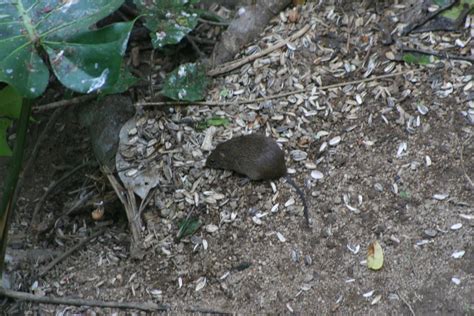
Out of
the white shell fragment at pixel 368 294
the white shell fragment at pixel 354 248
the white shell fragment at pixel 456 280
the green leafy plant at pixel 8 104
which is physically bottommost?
the white shell fragment at pixel 368 294

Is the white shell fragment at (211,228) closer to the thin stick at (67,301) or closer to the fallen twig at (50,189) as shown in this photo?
the thin stick at (67,301)

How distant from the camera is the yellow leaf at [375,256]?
282 cm

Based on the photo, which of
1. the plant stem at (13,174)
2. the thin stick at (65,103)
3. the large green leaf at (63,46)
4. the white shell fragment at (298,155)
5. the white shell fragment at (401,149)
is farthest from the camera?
the thin stick at (65,103)

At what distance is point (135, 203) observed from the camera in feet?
10.4

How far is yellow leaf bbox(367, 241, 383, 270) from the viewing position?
282 centimetres

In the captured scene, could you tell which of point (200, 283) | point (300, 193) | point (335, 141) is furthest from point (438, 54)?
point (200, 283)

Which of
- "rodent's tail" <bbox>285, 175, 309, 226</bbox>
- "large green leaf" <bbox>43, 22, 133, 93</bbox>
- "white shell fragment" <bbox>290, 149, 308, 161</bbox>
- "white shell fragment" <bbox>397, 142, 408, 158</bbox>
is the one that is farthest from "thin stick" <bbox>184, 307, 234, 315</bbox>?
Answer: "large green leaf" <bbox>43, 22, 133, 93</bbox>

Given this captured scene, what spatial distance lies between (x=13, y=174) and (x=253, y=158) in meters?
0.95

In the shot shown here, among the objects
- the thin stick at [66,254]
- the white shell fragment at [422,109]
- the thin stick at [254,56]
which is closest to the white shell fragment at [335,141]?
the white shell fragment at [422,109]

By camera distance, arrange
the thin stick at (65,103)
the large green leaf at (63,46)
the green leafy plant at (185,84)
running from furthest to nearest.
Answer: the thin stick at (65,103) → the green leafy plant at (185,84) → the large green leaf at (63,46)

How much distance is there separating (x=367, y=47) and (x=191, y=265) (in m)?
1.28

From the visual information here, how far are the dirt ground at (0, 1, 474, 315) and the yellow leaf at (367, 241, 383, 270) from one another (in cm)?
2

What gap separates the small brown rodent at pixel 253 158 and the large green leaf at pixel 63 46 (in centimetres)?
91

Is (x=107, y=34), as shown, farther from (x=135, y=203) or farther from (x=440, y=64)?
(x=440, y=64)
